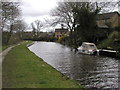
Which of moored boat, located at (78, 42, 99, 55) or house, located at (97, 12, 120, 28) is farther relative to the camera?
house, located at (97, 12, 120, 28)

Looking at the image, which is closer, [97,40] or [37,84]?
[37,84]

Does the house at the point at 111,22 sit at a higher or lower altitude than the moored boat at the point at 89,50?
higher

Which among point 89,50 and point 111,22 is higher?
point 111,22

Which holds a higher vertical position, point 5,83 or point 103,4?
point 103,4

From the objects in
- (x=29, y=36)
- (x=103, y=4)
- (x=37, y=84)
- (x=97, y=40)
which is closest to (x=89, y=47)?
(x=97, y=40)

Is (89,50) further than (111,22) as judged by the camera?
No

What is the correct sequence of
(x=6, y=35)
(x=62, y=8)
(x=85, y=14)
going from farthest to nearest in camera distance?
(x=62, y=8), (x=6, y=35), (x=85, y=14)

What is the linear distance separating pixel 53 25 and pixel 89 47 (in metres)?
29.0

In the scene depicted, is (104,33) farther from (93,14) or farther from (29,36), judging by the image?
(29,36)

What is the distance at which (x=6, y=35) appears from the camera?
42000 millimetres

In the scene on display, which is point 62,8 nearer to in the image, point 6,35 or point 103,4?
point 103,4

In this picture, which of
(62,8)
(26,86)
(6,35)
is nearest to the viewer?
(26,86)

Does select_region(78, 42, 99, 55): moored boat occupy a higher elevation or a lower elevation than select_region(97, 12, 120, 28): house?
lower

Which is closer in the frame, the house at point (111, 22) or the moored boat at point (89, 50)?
the moored boat at point (89, 50)
